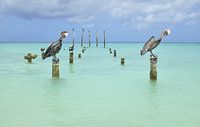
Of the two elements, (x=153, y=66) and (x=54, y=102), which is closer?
(x=54, y=102)

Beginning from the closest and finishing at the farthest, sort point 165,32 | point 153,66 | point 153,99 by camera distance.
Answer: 1. point 153,99
2. point 153,66
3. point 165,32

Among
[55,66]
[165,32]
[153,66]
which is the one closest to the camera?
[153,66]

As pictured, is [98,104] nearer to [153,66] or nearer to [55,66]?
[153,66]

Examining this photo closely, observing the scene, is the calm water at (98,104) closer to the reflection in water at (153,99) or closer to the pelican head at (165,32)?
the reflection in water at (153,99)

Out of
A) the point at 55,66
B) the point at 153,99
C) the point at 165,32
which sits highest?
the point at 165,32

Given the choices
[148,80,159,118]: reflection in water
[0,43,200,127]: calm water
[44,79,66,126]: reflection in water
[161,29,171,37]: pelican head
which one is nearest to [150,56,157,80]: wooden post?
[148,80,159,118]: reflection in water

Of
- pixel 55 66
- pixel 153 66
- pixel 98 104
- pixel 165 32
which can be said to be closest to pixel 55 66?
pixel 55 66

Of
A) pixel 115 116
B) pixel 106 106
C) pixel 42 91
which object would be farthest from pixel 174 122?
pixel 42 91

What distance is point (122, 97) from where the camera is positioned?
43.6 feet

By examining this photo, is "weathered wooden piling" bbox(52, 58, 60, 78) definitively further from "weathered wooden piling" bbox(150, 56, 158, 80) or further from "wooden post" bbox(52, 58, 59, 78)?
"weathered wooden piling" bbox(150, 56, 158, 80)

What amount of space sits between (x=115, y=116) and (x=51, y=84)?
7071 millimetres

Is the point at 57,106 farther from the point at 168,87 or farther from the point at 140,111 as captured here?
the point at 168,87

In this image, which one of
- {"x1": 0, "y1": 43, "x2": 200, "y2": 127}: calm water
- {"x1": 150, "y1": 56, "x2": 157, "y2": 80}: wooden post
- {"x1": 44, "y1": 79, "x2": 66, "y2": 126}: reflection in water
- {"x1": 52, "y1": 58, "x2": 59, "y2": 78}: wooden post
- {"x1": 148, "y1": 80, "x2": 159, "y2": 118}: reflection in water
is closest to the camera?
{"x1": 0, "y1": 43, "x2": 200, "y2": 127}: calm water

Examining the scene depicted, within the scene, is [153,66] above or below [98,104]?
above
